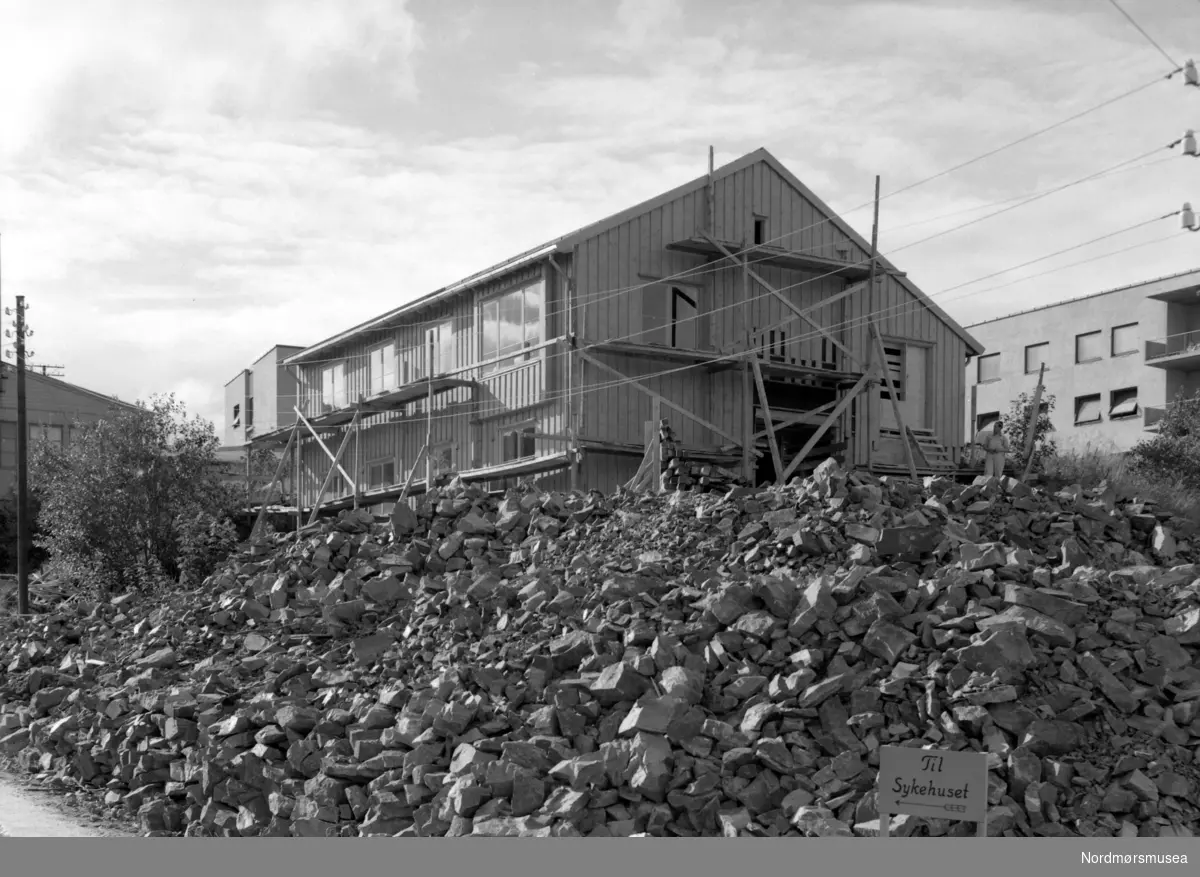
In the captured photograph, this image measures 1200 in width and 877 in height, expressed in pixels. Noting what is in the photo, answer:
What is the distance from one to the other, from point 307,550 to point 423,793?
31.7 ft

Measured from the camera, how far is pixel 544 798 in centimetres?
1424

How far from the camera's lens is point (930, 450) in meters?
35.8

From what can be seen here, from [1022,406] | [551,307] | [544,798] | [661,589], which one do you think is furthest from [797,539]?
→ [1022,406]

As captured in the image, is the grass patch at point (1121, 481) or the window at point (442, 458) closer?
the grass patch at point (1121, 481)

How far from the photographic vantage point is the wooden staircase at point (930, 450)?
3431 cm

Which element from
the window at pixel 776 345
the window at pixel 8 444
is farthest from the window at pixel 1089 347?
the window at pixel 8 444

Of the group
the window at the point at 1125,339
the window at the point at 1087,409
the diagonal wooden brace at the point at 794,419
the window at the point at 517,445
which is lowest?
the window at the point at 517,445

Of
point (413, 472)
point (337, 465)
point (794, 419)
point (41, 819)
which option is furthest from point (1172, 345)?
point (41, 819)

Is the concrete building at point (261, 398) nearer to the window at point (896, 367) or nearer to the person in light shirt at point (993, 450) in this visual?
the window at point (896, 367)

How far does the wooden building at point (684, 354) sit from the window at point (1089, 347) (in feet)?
76.5

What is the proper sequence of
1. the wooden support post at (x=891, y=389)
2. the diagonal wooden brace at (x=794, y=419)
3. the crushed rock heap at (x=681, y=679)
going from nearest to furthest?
1. the crushed rock heap at (x=681, y=679)
2. the diagonal wooden brace at (x=794, y=419)
3. the wooden support post at (x=891, y=389)

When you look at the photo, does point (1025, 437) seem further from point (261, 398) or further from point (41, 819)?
point (41, 819)

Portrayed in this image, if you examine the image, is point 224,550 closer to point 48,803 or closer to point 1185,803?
point 48,803

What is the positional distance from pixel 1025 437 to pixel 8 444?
44.7 metres
